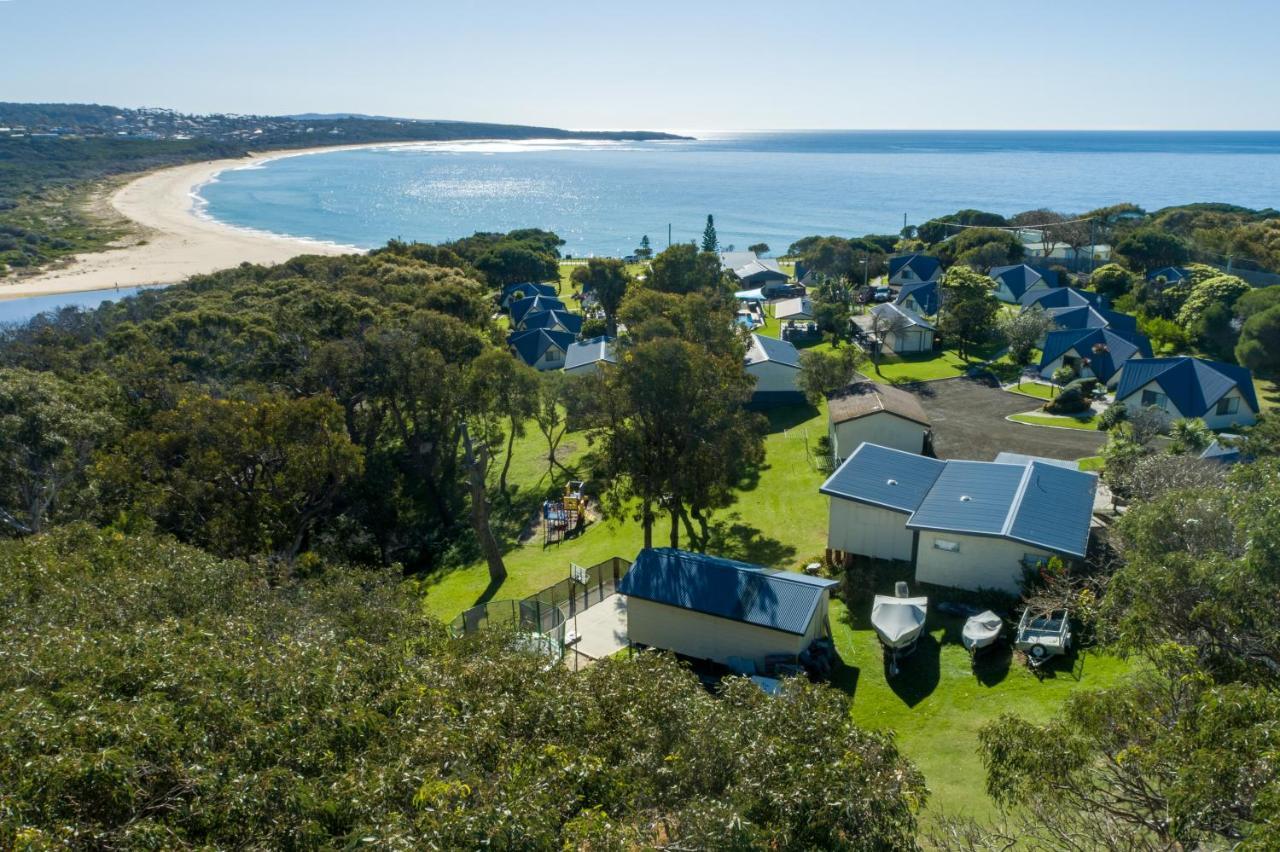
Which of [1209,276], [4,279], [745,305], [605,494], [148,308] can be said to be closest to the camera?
[605,494]

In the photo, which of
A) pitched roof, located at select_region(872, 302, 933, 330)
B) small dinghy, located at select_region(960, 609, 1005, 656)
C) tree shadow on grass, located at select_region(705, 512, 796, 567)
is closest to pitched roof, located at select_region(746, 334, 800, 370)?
pitched roof, located at select_region(872, 302, 933, 330)

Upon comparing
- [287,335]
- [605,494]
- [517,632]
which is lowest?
[605,494]

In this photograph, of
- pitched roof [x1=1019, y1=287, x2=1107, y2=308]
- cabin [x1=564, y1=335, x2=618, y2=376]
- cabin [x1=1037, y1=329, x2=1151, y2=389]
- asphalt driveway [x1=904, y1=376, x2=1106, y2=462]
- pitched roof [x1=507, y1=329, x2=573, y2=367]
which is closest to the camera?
asphalt driveway [x1=904, y1=376, x2=1106, y2=462]

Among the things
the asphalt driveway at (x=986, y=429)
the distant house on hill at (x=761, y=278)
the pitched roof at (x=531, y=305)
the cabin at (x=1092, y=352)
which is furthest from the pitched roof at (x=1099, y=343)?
the pitched roof at (x=531, y=305)

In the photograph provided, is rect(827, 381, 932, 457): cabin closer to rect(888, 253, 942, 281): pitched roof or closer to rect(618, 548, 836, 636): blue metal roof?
rect(618, 548, 836, 636): blue metal roof

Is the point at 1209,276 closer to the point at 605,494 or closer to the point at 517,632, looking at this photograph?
the point at 605,494

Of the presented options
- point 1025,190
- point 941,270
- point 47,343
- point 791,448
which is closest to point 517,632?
point 791,448
